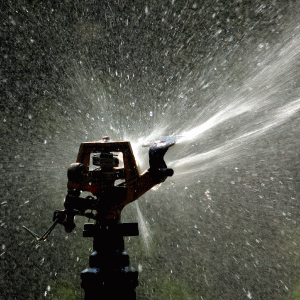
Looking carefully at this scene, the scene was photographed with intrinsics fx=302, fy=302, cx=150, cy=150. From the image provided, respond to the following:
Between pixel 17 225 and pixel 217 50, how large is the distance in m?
1.05

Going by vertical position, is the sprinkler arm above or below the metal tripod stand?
above

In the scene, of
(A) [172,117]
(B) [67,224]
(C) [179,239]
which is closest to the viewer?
(B) [67,224]

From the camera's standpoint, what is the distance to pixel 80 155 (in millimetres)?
595

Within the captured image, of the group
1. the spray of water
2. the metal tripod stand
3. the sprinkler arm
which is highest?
the spray of water

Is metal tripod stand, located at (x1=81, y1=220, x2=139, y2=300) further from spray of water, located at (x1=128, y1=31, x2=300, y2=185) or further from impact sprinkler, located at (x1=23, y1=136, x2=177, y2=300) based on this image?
spray of water, located at (x1=128, y1=31, x2=300, y2=185)

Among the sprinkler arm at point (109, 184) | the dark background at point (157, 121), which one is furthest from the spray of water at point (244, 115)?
the sprinkler arm at point (109, 184)

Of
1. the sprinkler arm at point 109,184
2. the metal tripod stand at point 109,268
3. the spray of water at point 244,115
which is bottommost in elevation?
the metal tripod stand at point 109,268

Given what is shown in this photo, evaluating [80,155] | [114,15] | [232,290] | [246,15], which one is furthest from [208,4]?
[232,290]

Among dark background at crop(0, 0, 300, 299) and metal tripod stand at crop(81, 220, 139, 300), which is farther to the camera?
dark background at crop(0, 0, 300, 299)

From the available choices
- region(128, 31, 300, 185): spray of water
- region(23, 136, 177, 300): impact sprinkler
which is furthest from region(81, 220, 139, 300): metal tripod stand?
region(128, 31, 300, 185): spray of water

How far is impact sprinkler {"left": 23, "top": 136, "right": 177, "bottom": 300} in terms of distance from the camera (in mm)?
534

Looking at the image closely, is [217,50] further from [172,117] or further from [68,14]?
[68,14]

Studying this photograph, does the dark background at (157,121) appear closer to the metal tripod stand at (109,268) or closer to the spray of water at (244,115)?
the spray of water at (244,115)

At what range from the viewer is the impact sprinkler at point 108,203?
0.53 metres
